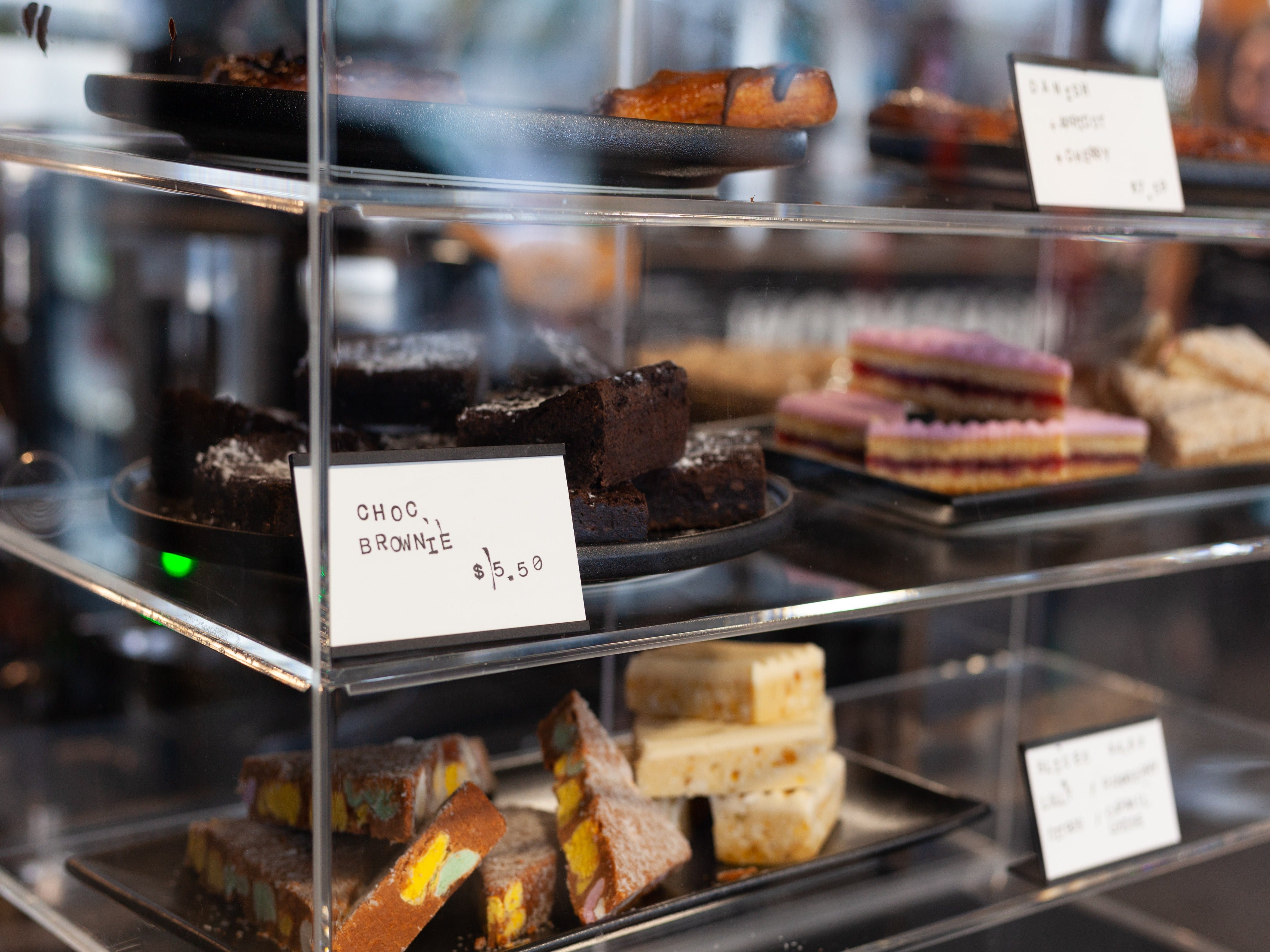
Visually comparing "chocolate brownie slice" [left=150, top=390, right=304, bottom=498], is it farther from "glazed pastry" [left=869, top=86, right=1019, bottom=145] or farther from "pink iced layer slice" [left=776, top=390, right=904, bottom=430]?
"glazed pastry" [left=869, top=86, right=1019, bottom=145]

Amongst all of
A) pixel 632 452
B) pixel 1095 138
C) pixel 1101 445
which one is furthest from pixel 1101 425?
pixel 632 452

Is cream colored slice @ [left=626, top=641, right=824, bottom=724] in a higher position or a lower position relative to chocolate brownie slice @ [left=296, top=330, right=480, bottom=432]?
lower

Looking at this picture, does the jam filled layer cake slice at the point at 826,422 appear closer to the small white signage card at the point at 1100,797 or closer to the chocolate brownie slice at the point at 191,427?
the small white signage card at the point at 1100,797

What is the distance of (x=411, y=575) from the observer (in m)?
0.71

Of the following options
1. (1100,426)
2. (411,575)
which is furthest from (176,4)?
(1100,426)

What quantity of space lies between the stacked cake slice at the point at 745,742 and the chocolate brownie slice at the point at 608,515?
29 cm

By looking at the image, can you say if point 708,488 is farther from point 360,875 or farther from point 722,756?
point 360,875

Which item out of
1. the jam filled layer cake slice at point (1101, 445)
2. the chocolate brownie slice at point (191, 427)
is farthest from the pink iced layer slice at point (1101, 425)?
the chocolate brownie slice at point (191, 427)

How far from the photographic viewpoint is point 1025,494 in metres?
1.24

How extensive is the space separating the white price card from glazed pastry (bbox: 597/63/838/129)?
348 millimetres

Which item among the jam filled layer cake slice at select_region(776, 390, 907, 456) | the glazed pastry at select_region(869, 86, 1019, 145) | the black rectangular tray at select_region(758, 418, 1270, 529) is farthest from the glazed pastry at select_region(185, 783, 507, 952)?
the glazed pastry at select_region(869, 86, 1019, 145)

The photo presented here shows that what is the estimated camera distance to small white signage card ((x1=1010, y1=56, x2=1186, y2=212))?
1.01 metres

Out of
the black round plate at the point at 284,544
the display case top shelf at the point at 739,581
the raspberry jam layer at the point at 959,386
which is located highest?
the raspberry jam layer at the point at 959,386

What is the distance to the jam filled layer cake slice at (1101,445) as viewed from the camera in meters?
1.35
